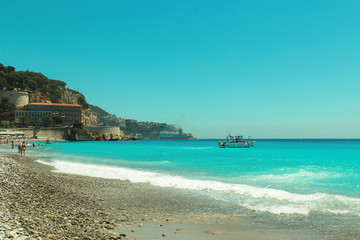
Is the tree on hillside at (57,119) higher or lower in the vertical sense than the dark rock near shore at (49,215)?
higher

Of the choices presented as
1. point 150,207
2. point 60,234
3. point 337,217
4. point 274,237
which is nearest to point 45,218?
point 60,234

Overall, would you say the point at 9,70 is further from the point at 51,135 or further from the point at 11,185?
the point at 11,185

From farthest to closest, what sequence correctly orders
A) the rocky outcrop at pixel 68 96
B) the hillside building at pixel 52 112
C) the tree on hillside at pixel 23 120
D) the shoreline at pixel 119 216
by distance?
the rocky outcrop at pixel 68 96, the hillside building at pixel 52 112, the tree on hillside at pixel 23 120, the shoreline at pixel 119 216

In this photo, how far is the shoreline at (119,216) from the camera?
21.8ft

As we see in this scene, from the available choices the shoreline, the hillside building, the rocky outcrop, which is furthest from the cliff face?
the shoreline

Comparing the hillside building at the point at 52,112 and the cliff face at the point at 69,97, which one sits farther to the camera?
the cliff face at the point at 69,97

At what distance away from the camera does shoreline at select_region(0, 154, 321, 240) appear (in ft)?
21.8

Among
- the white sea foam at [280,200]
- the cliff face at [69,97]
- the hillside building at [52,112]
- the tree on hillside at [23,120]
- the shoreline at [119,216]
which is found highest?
the cliff face at [69,97]

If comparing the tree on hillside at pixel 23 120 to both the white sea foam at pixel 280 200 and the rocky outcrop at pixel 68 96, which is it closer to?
the rocky outcrop at pixel 68 96

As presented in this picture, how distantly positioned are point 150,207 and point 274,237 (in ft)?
15.8

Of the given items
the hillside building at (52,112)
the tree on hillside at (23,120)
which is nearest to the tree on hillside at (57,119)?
the hillside building at (52,112)

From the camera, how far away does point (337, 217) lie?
30.3 ft

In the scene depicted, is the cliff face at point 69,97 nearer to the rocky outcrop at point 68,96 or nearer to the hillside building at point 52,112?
the rocky outcrop at point 68,96

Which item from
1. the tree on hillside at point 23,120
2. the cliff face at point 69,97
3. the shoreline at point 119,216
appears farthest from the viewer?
the cliff face at point 69,97
